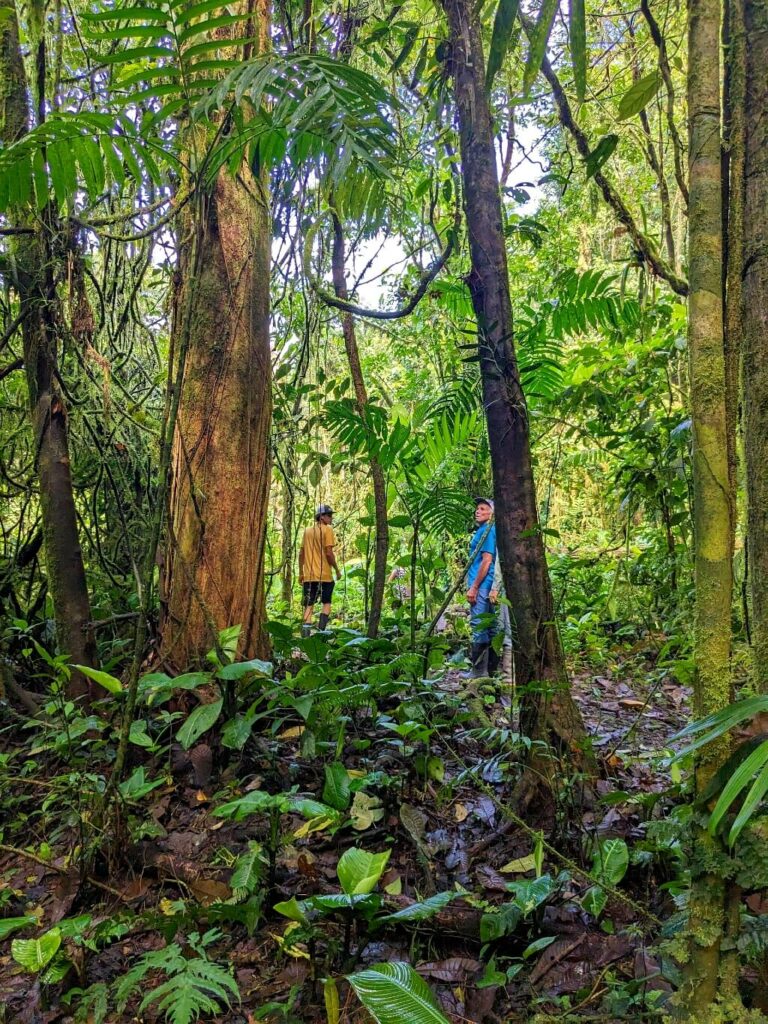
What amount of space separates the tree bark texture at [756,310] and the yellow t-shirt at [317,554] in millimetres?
5229

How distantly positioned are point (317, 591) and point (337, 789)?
430 centimetres

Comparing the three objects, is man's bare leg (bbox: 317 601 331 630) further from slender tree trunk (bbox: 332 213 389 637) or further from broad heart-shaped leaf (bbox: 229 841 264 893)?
broad heart-shaped leaf (bbox: 229 841 264 893)

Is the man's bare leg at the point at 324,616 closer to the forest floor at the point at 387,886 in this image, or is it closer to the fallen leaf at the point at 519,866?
the forest floor at the point at 387,886

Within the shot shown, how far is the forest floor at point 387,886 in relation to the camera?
5.17 ft

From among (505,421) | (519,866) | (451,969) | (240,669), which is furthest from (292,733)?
(505,421)

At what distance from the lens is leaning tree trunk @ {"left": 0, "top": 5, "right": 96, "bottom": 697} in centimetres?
296

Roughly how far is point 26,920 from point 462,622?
4.05 m

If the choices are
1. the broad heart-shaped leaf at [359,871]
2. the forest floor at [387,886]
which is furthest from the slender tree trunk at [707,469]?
the broad heart-shaped leaf at [359,871]

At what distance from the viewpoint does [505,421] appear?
7.83 feet

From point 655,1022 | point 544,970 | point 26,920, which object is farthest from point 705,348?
point 26,920

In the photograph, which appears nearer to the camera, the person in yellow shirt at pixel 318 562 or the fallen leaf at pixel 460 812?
the fallen leaf at pixel 460 812

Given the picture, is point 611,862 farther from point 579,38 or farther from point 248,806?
point 579,38

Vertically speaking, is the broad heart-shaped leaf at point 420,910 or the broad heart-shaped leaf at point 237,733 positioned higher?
the broad heart-shaped leaf at point 237,733

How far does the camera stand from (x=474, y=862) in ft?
6.84
